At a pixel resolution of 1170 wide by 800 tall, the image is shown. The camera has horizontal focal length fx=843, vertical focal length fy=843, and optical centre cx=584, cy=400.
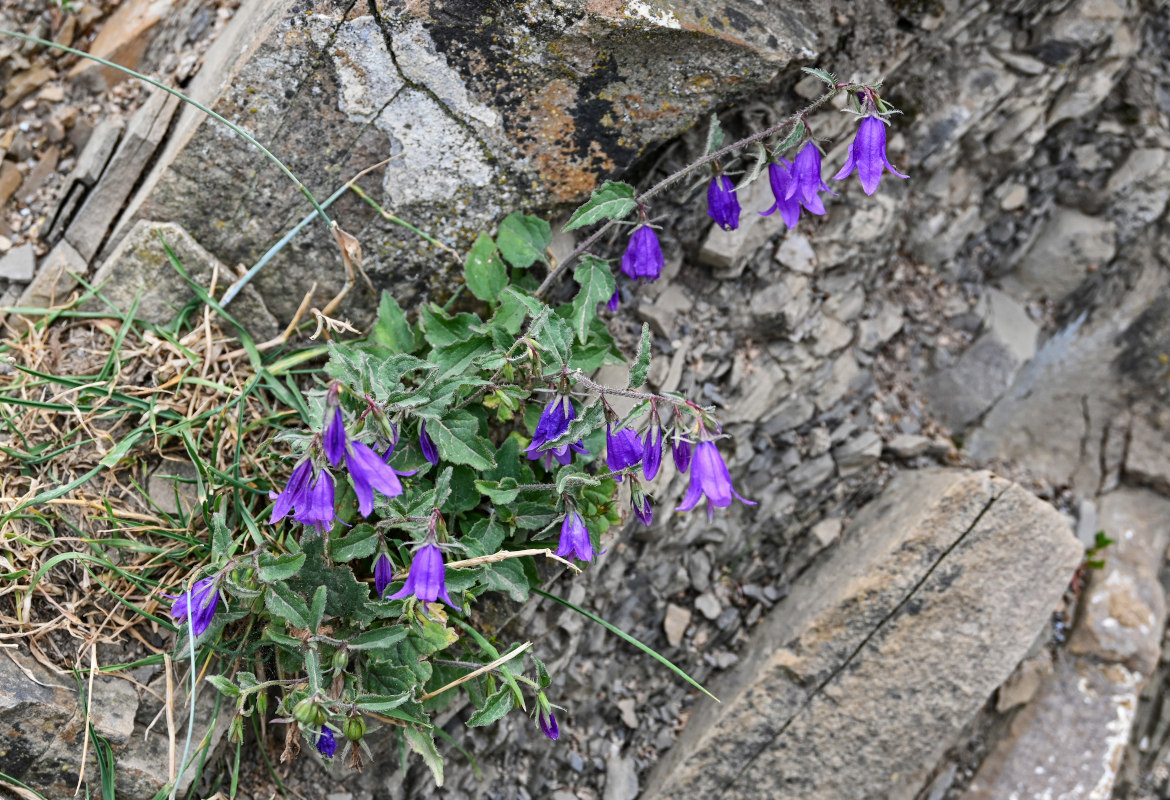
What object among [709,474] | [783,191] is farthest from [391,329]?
[783,191]

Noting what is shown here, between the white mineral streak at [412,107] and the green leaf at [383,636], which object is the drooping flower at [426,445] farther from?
the white mineral streak at [412,107]

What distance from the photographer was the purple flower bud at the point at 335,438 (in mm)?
1870

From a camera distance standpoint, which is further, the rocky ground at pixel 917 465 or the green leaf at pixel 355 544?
the rocky ground at pixel 917 465

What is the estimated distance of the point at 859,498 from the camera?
3646 mm

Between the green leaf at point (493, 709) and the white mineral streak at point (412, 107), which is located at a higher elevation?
the white mineral streak at point (412, 107)

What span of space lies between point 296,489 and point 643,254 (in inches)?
49.8

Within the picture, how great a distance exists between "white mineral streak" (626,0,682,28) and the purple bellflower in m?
0.68

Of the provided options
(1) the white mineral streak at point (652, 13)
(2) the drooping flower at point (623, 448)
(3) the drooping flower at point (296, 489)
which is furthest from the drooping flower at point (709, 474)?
(1) the white mineral streak at point (652, 13)

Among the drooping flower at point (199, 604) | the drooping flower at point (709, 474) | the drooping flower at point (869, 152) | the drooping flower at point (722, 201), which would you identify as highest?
the drooping flower at point (869, 152)

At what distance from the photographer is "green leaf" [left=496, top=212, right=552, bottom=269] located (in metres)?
2.76

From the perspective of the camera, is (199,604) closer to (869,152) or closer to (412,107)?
(412,107)

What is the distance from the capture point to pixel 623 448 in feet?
7.49

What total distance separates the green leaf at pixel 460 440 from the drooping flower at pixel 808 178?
1.12m

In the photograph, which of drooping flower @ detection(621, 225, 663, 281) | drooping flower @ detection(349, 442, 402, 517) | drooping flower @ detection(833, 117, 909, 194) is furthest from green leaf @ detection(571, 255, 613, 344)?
drooping flower @ detection(349, 442, 402, 517)
